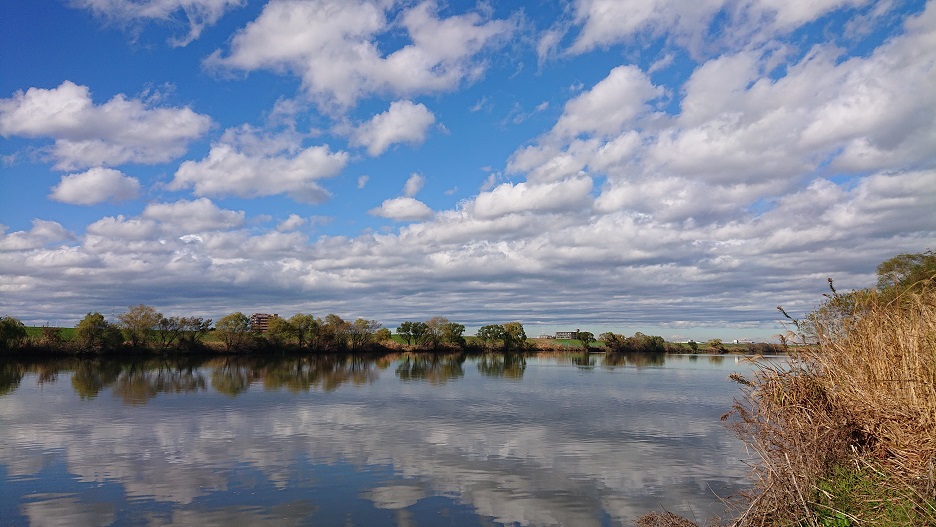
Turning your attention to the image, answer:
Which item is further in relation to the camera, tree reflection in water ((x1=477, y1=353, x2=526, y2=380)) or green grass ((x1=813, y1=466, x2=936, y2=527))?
tree reflection in water ((x1=477, y1=353, x2=526, y2=380))

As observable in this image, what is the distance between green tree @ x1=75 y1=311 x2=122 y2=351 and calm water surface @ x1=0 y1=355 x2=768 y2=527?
57004 mm

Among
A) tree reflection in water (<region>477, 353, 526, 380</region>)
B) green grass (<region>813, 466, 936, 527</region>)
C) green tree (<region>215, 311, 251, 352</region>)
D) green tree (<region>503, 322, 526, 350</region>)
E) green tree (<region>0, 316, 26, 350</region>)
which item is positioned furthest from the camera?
green tree (<region>503, 322, 526, 350</region>)

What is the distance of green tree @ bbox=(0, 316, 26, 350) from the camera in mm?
85188

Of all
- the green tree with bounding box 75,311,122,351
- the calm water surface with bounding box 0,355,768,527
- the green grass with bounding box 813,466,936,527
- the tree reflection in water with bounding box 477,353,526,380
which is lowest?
the tree reflection in water with bounding box 477,353,526,380

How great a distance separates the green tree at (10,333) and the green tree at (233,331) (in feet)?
115

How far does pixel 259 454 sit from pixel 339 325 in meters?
119

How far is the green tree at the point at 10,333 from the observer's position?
85.2m

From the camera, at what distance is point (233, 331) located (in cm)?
12012

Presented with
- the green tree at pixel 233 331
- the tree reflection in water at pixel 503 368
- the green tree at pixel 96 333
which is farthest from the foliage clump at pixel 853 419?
the green tree at pixel 233 331

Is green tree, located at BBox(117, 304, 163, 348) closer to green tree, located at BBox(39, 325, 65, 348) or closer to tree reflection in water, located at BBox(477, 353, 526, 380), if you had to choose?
green tree, located at BBox(39, 325, 65, 348)

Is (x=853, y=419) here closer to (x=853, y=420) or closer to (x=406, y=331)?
(x=853, y=420)

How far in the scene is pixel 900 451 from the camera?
1011 centimetres

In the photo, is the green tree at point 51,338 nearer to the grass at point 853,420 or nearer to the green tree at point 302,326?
the green tree at point 302,326

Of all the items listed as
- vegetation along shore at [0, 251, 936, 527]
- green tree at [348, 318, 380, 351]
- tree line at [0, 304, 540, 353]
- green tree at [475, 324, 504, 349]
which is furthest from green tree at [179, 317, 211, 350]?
vegetation along shore at [0, 251, 936, 527]
